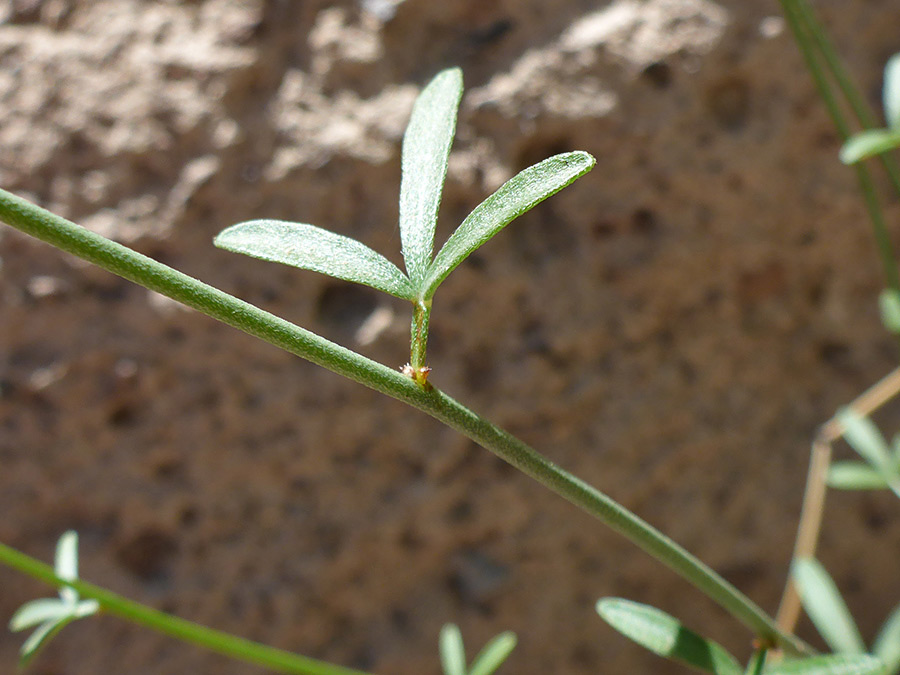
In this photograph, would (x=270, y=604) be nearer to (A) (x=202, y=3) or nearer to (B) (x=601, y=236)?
(B) (x=601, y=236)

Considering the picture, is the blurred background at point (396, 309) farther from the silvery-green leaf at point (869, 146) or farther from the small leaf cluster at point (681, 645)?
the small leaf cluster at point (681, 645)

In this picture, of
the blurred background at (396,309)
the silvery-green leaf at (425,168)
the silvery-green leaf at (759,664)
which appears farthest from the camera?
the blurred background at (396,309)

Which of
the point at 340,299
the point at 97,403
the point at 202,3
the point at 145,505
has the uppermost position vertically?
the point at 202,3

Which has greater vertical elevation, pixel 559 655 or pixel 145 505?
pixel 145 505

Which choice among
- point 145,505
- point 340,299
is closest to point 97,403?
point 145,505

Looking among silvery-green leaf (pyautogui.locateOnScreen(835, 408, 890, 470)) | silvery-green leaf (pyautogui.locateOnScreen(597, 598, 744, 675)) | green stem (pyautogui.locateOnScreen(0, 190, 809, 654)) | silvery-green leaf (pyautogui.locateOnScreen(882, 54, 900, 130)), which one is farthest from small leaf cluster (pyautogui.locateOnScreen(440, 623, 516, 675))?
silvery-green leaf (pyautogui.locateOnScreen(882, 54, 900, 130))

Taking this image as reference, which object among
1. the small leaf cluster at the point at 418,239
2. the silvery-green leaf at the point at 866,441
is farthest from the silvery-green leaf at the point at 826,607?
the small leaf cluster at the point at 418,239
